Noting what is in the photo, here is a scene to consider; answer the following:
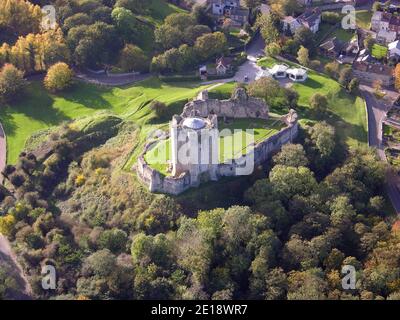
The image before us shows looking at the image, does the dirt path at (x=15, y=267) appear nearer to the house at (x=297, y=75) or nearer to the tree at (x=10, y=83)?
the tree at (x=10, y=83)

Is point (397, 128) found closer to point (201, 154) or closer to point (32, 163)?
point (201, 154)

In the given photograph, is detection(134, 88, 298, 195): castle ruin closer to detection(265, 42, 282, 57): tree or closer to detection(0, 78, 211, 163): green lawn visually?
detection(0, 78, 211, 163): green lawn

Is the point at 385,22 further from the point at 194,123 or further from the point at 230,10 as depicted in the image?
the point at 194,123

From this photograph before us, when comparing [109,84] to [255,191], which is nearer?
[255,191]

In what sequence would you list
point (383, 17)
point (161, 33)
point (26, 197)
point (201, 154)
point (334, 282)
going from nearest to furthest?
point (334, 282), point (201, 154), point (26, 197), point (161, 33), point (383, 17)

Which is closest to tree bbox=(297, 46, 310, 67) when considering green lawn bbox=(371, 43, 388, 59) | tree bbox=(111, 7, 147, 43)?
green lawn bbox=(371, 43, 388, 59)

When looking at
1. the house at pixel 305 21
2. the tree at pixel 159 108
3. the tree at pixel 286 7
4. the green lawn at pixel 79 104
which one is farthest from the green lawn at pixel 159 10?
the tree at pixel 159 108

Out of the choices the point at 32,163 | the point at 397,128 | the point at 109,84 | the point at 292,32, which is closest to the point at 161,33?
the point at 109,84
